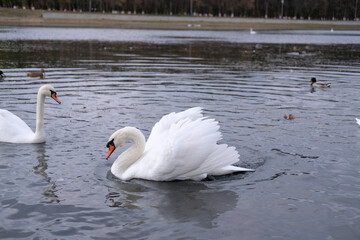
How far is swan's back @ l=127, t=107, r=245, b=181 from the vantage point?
25.0 feet

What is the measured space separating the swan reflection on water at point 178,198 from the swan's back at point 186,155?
17 cm

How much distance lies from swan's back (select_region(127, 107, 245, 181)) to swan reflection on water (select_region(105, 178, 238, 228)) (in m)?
0.17

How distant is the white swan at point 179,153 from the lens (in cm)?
762

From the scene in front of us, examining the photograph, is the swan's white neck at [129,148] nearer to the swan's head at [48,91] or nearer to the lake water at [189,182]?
the lake water at [189,182]

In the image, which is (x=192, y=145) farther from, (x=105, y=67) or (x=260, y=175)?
(x=105, y=67)

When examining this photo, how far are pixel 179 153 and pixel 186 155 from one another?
0.13m

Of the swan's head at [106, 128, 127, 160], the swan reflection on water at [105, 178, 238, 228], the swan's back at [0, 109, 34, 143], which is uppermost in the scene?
the swan's head at [106, 128, 127, 160]

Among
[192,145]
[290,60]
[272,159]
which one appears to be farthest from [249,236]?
[290,60]

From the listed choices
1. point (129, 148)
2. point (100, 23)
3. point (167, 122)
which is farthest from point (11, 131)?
point (100, 23)

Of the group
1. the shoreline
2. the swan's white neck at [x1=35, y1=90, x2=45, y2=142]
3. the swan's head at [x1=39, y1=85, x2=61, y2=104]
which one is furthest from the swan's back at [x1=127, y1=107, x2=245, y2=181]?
the shoreline

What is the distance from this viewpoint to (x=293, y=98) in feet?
52.0

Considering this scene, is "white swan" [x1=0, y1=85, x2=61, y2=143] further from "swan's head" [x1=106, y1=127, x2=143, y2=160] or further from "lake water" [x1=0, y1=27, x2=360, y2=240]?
"swan's head" [x1=106, y1=127, x2=143, y2=160]

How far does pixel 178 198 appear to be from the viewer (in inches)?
289

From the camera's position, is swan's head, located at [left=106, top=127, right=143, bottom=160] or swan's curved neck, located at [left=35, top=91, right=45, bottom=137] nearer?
swan's head, located at [left=106, top=127, right=143, bottom=160]
